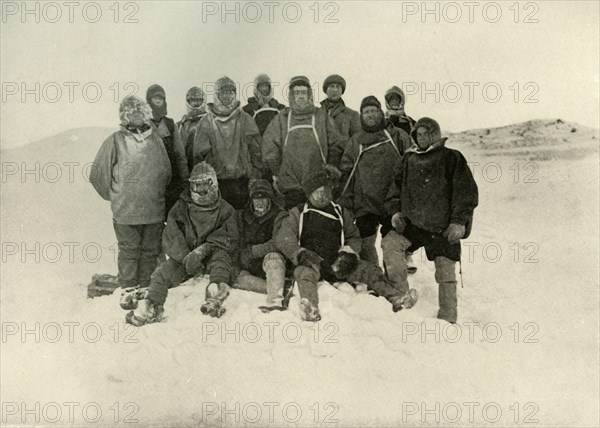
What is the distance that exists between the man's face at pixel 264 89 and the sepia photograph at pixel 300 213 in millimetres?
13

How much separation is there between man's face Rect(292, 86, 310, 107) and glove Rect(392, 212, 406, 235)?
2.86 feet

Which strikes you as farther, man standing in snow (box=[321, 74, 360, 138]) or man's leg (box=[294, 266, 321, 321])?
man standing in snow (box=[321, 74, 360, 138])

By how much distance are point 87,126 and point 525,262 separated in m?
2.86

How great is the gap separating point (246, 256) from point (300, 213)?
417mm

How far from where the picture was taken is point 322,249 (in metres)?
3.40

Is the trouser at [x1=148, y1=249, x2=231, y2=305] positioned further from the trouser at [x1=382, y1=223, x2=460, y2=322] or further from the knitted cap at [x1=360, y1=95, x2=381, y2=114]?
the knitted cap at [x1=360, y1=95, x2=381, y2=114]

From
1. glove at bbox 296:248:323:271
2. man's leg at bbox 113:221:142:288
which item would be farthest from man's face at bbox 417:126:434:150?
man's leg at bbox 113:221:142:288

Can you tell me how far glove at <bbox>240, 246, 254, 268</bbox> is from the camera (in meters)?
3.48

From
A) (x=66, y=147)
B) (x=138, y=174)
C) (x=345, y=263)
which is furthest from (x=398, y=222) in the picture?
(x=66, y=147)

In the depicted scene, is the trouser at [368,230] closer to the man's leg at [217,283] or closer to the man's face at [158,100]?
the man's leg at [217,283]

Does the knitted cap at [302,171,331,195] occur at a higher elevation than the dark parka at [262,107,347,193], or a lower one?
lower

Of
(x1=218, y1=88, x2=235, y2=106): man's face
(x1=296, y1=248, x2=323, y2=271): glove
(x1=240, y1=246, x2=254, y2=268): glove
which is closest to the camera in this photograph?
(x1=296, y1=248, x2=323, y2=271): glove

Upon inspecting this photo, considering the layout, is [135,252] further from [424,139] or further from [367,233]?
[424,139]

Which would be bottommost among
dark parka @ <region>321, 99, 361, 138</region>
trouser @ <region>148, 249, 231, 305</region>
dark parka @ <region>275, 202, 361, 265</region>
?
trouser @ <region>148, 249, 231, 305</region>
